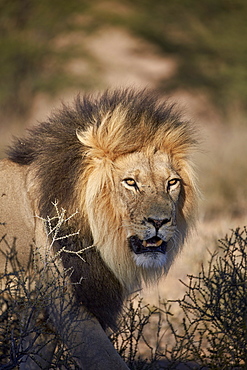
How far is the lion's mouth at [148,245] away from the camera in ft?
10.9

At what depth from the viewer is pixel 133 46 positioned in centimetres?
1627

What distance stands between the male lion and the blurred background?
10.8 meters

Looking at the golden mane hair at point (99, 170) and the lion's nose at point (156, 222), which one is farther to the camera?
the golden mane hair at point (99, 170)

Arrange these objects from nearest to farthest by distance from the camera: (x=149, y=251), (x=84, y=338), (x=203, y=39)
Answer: (x=84, y=338) < (x=149, y=251) < (x=203, y=39)

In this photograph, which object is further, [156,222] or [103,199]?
[103,199]

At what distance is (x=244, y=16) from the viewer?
1488cm

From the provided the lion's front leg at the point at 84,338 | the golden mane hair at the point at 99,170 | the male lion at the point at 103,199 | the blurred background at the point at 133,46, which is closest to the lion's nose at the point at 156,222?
the male lion at the point at 103,199

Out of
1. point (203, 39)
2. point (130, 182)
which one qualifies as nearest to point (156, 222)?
point (130, 182)

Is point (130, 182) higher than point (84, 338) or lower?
higher

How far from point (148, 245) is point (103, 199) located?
33 centimetres

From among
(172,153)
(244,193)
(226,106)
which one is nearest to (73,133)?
(172,153)

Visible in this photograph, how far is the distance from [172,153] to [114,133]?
1.31 ft

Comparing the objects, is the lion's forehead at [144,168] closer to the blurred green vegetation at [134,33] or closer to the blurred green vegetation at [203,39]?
the blurred green vegetation at [134,33]

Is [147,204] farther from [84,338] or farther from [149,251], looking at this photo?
[84,338]
